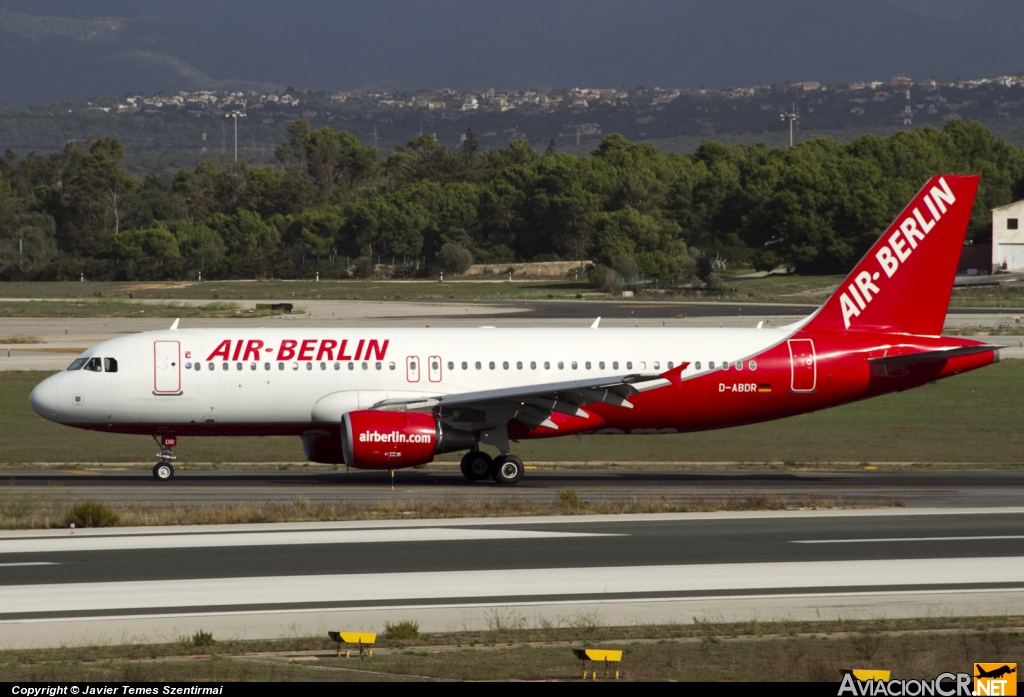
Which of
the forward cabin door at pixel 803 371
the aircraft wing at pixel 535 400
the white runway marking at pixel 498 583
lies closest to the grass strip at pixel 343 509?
the aircraft wing at pixel 535 400

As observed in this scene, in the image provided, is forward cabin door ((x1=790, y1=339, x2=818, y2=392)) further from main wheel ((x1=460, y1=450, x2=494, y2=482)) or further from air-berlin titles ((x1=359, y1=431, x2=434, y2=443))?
air-berlin titles ((x1=359, y1=431, x2=434, y2=443))

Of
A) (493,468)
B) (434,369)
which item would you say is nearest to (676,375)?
(493,468)

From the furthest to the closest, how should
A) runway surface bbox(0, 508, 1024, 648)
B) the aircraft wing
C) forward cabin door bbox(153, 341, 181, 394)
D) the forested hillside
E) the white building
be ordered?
the forested hillside, the white building, forward cabin door bbox(153, 341, 181, 394), the aircraft wing, runway surface bbox(0, 508, 1024, 648)

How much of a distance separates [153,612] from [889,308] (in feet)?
74.9

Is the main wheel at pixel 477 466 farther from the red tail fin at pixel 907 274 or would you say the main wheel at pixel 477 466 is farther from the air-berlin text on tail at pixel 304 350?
the red tail fin at pixel 907 274

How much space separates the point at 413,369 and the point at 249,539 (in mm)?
9853

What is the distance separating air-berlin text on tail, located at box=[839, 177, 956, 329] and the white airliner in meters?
0.04

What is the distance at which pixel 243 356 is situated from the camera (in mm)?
31922

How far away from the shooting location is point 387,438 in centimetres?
2962

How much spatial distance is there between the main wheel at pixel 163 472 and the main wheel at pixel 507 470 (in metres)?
8.11

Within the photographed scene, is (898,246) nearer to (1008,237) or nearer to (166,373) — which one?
(166,373)

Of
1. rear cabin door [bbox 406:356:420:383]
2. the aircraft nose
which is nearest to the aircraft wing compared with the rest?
rear cabin door [bbox 406:356:420:383]

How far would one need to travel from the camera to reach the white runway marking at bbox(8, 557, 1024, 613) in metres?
18.0

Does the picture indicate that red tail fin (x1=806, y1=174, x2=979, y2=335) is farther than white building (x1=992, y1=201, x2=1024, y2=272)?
No
